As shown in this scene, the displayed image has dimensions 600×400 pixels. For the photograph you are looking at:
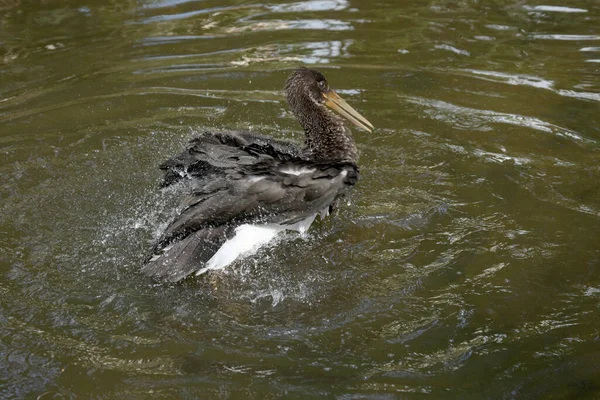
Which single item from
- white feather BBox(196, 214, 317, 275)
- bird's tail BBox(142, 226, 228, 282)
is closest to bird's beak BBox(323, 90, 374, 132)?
white feather BBox(196, 214, 317, 275)

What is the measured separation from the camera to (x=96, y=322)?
4.79 m

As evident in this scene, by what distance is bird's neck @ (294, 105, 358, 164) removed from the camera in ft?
20.3

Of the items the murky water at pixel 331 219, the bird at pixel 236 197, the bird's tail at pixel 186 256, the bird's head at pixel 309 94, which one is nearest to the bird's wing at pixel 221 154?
the bird at pixel 236 197

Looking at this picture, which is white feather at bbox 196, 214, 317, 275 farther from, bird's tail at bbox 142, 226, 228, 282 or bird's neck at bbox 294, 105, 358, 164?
bird's neck at bbox 294, 105, 358, 164

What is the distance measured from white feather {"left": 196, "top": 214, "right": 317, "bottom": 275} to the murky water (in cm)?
10

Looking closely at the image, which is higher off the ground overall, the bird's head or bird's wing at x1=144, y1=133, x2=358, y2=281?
the bird's head

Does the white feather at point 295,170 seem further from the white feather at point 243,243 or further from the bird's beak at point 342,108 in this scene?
the bird's beak at point 342,108

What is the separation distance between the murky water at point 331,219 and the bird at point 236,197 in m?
0.16

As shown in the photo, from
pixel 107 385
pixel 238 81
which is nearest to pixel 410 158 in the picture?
pixel 238 81

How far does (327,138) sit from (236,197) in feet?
3.87

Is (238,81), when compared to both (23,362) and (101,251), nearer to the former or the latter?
(101,251)

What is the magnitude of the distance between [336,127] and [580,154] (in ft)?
7.30

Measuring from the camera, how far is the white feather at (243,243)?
552 cm

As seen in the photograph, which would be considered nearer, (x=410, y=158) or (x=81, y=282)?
(x=81, y=282)
